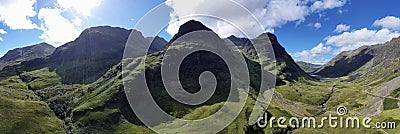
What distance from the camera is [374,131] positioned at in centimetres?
19988

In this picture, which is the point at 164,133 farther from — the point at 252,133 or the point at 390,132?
the point at 390,132

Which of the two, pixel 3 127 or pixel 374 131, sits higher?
pixel 374 131

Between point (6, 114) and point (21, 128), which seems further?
point (6, 114)

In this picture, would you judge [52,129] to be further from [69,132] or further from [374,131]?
[374,131]

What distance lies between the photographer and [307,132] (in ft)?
654

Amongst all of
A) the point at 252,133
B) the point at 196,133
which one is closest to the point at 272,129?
the point at 252,133

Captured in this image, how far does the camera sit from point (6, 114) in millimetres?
194625

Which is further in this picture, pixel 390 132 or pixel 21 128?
pixel 390 132

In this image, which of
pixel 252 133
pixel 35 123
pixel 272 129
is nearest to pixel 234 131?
pixel 252 133

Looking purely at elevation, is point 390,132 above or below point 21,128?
above

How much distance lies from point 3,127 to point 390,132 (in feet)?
781

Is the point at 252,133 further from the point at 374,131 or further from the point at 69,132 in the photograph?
the point at 69,132

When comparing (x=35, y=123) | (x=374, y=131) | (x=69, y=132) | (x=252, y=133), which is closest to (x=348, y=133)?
(x=374, y=131)

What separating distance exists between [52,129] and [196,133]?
91833 millimetres
